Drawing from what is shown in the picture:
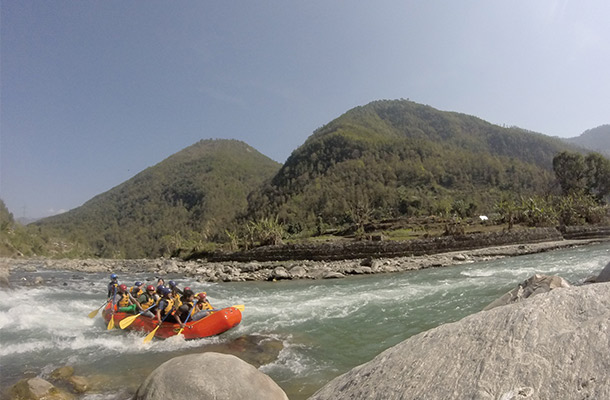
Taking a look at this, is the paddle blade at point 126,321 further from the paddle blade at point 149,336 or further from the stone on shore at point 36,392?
the stone on shore at point 36,392

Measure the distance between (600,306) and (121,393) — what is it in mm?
9026

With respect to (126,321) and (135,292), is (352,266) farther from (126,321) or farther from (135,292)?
(126,321)

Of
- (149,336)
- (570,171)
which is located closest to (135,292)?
(149,336)

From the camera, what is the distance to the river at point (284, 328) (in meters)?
9.62

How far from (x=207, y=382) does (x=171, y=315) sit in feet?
29.8

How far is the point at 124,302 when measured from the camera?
50.8 ft

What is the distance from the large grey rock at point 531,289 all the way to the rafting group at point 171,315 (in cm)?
890

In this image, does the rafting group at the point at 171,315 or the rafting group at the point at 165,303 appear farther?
the rafting group at the point at 165,303

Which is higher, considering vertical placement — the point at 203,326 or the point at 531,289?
the point at 531,289

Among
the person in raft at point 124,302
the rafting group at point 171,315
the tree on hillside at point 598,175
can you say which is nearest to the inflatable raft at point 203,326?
the rafting group at point 171,315

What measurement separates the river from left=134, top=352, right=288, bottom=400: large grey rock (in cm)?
259

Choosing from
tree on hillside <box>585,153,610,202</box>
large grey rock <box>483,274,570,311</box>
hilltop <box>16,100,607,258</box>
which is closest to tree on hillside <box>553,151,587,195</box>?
hilltop <box>16,100,607,258</box>

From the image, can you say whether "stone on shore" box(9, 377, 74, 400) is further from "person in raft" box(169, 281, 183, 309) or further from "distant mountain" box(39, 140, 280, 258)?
"distant mountain" box(39, 140, 280, 258)

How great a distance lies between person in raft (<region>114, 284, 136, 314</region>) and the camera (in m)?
14.8
